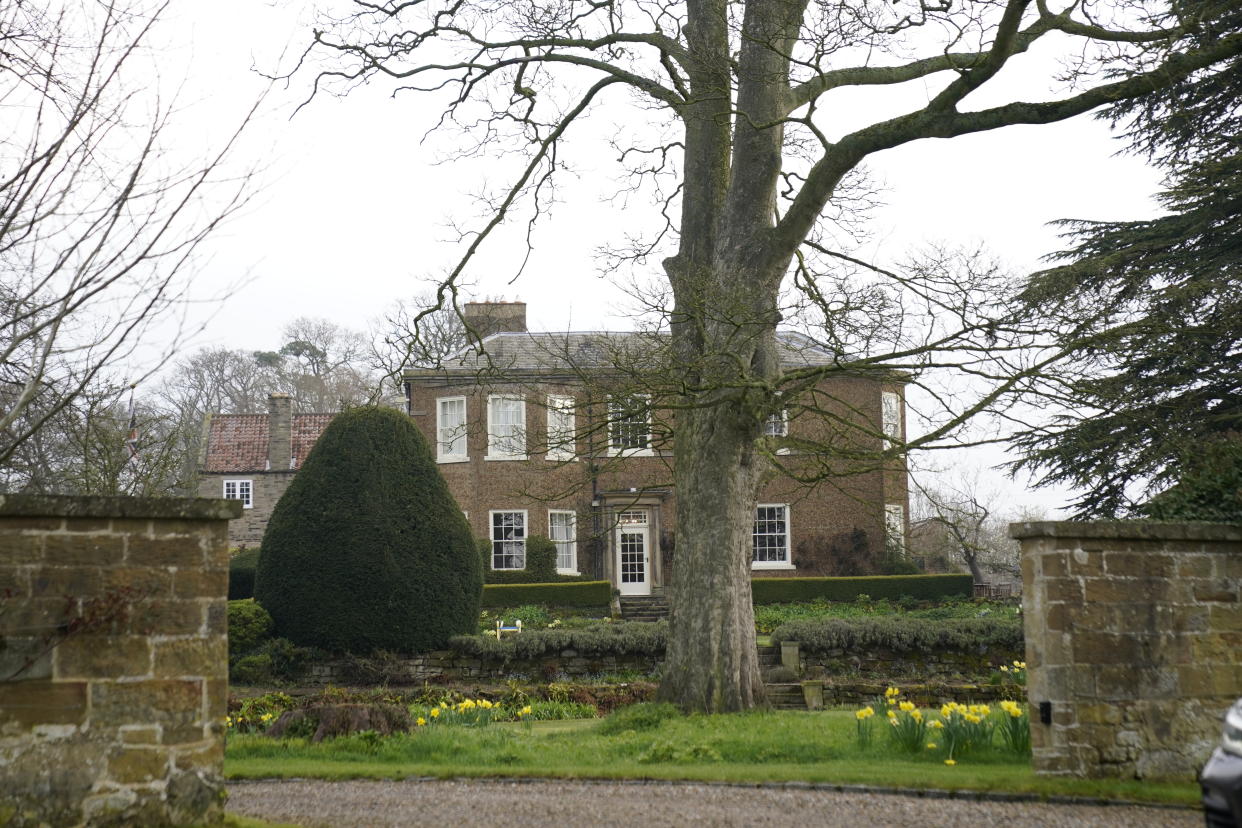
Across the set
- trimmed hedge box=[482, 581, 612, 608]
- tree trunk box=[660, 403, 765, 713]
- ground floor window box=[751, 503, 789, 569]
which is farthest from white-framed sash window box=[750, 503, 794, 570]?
tree trunk box=[660, 403, 765, 713]

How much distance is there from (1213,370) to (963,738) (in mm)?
13116

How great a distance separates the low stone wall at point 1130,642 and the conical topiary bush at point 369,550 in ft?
38.1

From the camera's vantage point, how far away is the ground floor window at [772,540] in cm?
3312

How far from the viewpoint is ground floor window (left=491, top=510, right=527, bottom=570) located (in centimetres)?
3247

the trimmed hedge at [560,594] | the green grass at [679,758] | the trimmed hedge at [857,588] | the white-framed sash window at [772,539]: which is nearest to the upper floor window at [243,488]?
the trimmed hedge at [560,594]

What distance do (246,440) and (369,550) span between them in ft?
83.8

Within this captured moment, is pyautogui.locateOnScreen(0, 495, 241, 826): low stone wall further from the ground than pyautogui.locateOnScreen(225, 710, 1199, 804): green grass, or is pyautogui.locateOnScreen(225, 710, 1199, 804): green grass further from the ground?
pyautogui.locateOnScreen(0, 495, 241, 826): low stone wall

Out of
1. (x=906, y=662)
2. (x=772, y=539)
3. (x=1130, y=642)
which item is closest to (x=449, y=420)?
(x=772, y=539)

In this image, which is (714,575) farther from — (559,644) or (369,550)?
(369,550)

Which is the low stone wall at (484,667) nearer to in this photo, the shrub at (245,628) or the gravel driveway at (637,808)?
the shrub at (245,628)

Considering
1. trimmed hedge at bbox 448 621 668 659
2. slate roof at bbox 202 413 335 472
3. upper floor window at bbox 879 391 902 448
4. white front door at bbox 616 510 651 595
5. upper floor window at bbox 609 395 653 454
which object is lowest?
trimmed hedge at bbox 448 621 668 659

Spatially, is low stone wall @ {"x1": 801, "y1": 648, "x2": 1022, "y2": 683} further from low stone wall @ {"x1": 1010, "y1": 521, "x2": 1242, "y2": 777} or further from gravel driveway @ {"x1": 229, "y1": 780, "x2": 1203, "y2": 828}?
low stone wall @ {"x1": 1010, "y1": 521, "x2": 1242, "y2": 777}

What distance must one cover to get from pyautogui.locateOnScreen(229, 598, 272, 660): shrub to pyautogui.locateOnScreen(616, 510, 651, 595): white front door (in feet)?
50.1

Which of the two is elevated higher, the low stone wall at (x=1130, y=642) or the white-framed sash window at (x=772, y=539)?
the white-framed sash window at (x=772, y=539)
